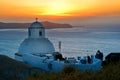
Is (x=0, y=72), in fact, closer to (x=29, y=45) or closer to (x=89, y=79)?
(x=89, y=79)

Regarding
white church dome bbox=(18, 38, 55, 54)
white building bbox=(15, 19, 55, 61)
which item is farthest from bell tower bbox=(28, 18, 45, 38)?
white church dome bbox=(18, 38, 55, 54)

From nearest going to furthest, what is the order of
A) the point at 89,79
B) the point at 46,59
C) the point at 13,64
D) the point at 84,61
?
the point at 89,79 → the point at 13,64 → the point at 84,61 → the point at 46,59

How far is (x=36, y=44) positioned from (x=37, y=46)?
0.26 m

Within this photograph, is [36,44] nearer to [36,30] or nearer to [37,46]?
[37,46]

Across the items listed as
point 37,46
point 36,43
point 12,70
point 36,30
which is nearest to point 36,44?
point 36,43

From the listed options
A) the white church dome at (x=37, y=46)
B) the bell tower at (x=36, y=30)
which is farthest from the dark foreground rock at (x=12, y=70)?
the bell tower at (x=36, y=30)

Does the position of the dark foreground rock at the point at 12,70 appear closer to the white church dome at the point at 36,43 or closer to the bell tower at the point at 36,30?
the white church dome at the point at 36,43

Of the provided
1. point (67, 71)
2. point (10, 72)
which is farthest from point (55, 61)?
point (67, 71)

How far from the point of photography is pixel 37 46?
41.1 m

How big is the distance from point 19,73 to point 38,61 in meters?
9.69

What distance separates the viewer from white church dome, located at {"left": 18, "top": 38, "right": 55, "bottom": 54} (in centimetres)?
4106

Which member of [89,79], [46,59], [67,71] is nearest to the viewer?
[89,79]

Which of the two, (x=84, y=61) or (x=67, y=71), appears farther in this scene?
(x=84, y=61)

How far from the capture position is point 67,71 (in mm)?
14094
